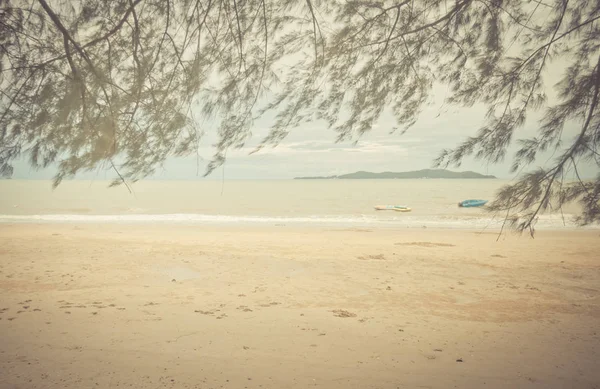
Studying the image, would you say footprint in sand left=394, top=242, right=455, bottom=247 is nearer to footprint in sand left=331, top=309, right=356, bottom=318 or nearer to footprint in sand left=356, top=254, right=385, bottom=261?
footprint in sand left=356, top=254, right=385, bottom=261

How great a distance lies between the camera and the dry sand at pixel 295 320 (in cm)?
348

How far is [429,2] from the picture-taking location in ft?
10.5

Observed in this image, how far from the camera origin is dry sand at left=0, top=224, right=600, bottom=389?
348 centimetres

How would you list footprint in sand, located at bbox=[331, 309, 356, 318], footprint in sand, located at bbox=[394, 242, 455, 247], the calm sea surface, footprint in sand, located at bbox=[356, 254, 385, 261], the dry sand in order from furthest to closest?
the calm sea surface, footprint in sand, located at bbox=[394, 242, 455, 247], footprint in sand, located at bbox=[356, 254, 385, 261], footprint in sand, located at bbox=[331, 309, 356, 318], the dry sand

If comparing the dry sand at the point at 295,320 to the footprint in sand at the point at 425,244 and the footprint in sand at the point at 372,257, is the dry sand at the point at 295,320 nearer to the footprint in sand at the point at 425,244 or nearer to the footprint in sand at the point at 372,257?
the footprint in sand at the point at 372,257

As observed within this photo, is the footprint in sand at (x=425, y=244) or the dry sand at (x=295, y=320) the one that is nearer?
the dry sand at (x=295, y=320)

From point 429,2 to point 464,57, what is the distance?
2.14 ft

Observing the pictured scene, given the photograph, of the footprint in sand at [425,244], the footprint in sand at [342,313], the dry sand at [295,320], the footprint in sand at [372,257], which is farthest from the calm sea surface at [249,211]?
the footprint in sand at [372,257]

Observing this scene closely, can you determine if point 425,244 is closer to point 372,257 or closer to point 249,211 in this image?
point 372,257

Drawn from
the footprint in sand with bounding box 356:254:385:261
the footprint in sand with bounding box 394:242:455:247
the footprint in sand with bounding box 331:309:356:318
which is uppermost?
the footprint in sand with bounding box 331:309:356:318

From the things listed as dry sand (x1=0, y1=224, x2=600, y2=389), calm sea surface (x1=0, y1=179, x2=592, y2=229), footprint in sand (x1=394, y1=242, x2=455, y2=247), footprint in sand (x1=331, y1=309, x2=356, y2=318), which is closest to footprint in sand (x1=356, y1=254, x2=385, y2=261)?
dry sand (x1=0, y1=224, x2=600, y2=389)

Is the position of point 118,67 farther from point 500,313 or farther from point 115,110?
point 500,313

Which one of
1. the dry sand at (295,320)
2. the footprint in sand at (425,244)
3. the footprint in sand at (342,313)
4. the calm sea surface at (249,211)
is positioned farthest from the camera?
the calm sea surface at (249,211)

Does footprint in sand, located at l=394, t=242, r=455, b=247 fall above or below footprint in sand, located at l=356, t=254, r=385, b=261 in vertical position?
below
